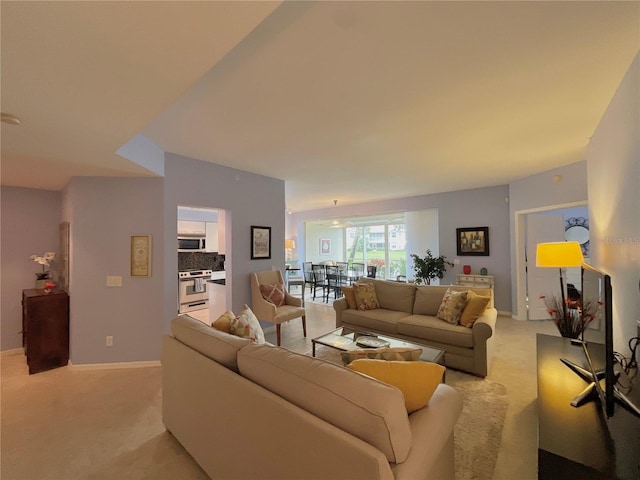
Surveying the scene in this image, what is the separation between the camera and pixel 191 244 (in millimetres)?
6043

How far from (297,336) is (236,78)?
12.1ft

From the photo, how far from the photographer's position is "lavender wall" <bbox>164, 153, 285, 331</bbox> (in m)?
3.60

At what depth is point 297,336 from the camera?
4.50m

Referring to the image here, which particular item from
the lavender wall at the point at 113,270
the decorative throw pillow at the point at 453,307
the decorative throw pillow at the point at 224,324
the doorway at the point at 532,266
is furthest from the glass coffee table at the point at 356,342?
the doorway at the point at 532,266

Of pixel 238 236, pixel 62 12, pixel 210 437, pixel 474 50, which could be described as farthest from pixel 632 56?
pixel 238 236

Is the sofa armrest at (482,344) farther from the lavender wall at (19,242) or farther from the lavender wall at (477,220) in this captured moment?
the lavender wall at (19,242)

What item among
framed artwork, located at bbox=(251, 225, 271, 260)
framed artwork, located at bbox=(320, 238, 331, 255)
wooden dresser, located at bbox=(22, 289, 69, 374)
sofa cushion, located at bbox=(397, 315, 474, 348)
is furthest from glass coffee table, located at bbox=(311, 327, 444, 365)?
framed artwork, located at bbox=(320, 238, 331, 255)

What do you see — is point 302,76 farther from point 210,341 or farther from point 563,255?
point 563,255

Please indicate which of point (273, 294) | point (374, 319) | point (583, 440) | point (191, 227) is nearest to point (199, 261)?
point (191, 227)

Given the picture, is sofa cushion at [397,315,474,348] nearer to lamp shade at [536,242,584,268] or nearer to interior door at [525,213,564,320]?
lamp shade at [536,242,584,268]

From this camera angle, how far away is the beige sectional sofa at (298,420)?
1.04 metres

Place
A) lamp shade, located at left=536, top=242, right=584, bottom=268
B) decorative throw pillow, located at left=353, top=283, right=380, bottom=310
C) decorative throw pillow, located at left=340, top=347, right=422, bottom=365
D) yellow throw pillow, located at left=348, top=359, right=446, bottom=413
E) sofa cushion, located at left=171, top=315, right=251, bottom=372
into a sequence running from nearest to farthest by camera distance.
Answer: yellow throw pillow, located at left=348, top=359, right=446, bottom=413 → decorative throw pillow, located at left=340, top=347, right=422, bottom=365 → sofa cushion, located at left=171, top=315, right=251, bottom=372 → lamp shade, located at left=536, top=242, right=584, bottom=268 → decorative throw pillow, located at left=353, top=283, right=380, bottom=310

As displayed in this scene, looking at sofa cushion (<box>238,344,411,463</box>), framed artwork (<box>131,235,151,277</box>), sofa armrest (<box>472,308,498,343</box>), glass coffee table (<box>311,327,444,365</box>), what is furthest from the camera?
framed artwork (<box>131,235,151,277</box>)

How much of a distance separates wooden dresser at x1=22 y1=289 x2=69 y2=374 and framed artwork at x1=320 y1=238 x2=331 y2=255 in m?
7.86
